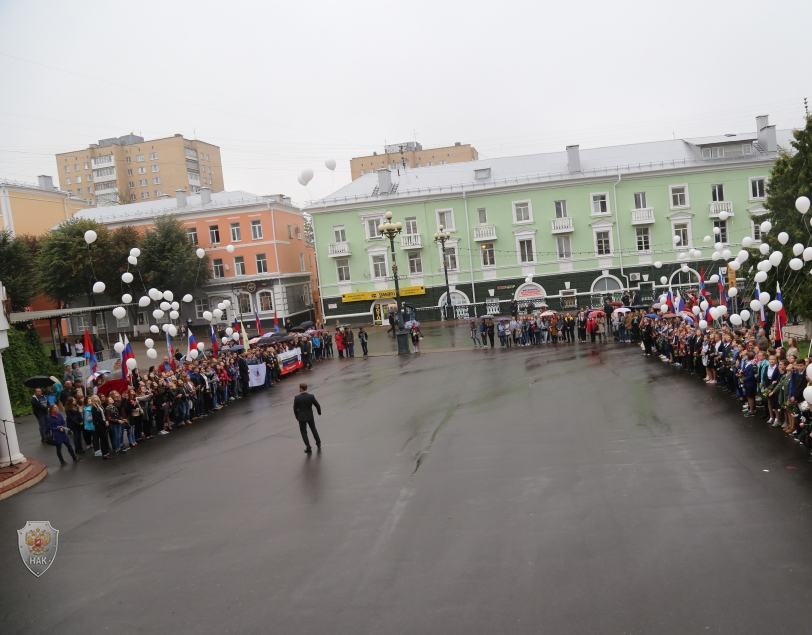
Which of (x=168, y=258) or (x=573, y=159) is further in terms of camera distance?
(x=573, y=159)

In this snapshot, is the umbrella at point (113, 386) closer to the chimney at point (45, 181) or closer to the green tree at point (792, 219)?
the green tree at point (792, 219)

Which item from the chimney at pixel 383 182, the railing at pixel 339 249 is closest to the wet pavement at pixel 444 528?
the railing at pixel 339 249

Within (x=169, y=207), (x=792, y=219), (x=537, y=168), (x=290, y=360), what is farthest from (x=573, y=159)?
(x=169, y=207)

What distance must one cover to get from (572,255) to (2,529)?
42661mm

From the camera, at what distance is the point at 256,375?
2434 centimetres

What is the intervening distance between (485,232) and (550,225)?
15.3 ft

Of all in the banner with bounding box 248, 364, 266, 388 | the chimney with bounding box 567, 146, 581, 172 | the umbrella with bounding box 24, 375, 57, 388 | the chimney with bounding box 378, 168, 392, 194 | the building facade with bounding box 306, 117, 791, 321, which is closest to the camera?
the umbrella with bounding box 24, 375, 57, 388

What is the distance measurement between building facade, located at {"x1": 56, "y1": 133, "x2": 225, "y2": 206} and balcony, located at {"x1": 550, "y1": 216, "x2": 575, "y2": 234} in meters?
52.3

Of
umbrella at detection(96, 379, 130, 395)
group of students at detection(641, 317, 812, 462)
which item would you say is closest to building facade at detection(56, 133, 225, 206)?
umbrella at detection(96, 379, 130, 395)

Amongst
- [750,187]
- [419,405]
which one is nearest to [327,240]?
[750,187]

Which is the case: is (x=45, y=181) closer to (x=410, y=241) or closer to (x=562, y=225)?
(x=410, y=241)

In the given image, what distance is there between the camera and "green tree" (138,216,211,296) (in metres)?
47.4

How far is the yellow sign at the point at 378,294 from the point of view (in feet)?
162

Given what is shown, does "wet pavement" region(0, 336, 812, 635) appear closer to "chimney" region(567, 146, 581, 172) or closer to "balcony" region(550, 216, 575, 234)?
"balcony" region(550, 216, 575, 234)
